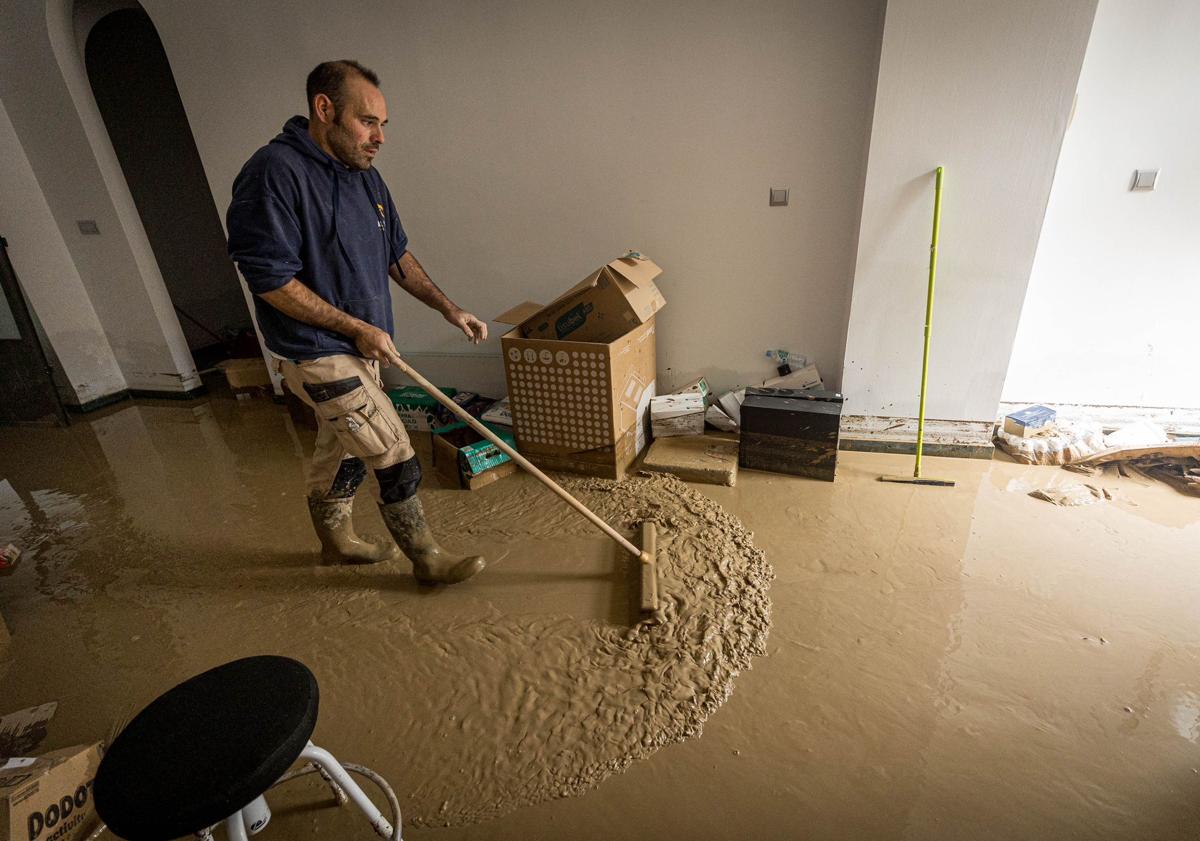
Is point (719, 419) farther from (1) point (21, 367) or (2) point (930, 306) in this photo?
(1) point (21, 367)

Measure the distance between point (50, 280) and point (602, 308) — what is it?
3920 millimetres

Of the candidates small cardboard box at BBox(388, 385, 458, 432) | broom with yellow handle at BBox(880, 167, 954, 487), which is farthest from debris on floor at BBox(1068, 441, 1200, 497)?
small cardboard box at BBox(388, 385, 458, 432)

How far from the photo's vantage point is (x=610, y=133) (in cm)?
279

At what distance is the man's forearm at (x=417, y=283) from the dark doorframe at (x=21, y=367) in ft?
10.5

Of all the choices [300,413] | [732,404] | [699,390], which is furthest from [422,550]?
[300,413]

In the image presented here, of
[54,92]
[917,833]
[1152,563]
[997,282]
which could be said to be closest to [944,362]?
[997,282]

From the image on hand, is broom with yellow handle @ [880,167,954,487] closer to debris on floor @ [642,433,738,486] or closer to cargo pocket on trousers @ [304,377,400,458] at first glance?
debris on floor @ [642,433,738,486]

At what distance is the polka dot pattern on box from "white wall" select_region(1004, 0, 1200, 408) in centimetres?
209

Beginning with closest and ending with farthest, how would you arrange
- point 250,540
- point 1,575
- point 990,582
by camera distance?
point 990,582 < point 1,575 < point 250,540

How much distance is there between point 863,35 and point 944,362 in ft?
4.86

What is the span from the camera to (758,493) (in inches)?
100

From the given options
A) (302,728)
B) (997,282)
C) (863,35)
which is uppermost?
(863,35)

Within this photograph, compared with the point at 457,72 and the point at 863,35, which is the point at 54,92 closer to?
the point at 457,72

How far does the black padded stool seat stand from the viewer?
840mm
